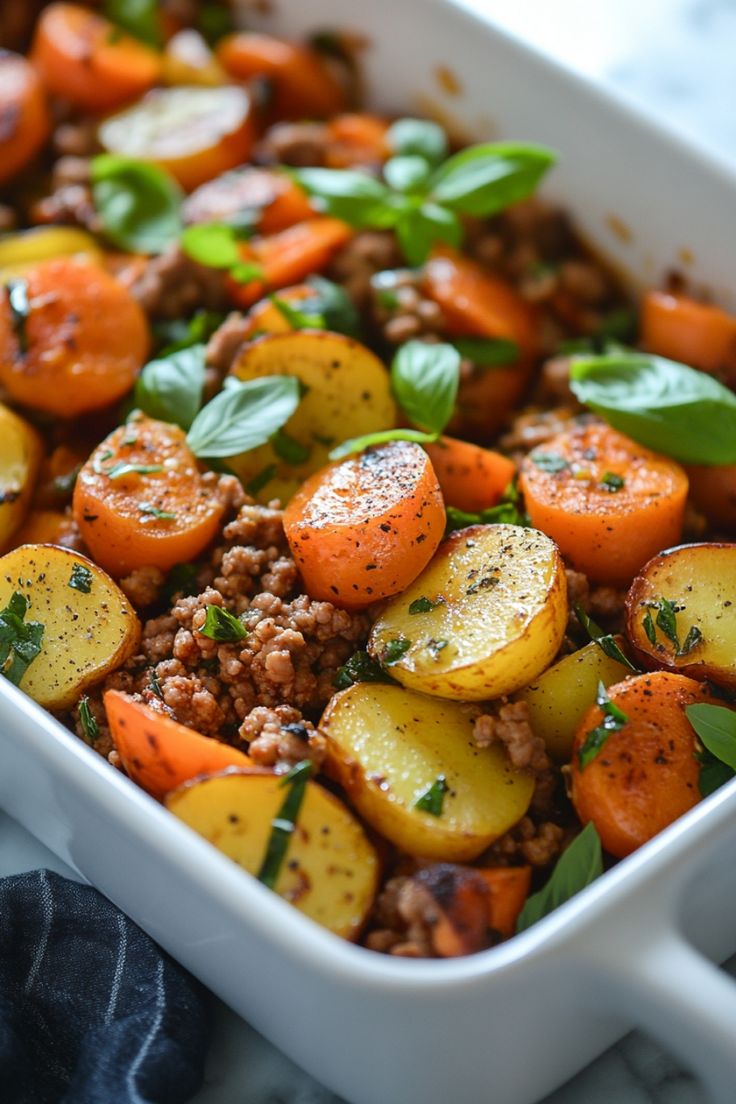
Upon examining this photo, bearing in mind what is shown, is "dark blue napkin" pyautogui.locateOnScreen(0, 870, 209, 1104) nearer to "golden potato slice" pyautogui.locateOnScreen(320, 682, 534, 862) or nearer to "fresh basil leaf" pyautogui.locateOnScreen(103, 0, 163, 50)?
"golden potato slice" pyautogui.locateOnScreen(320, 682, 534, 862)

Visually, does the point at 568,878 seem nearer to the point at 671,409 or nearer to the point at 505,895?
the point at 505,895

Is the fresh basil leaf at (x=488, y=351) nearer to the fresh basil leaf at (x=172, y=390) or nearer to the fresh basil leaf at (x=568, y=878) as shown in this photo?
the fresh basil leaf at (x=172, y=390)

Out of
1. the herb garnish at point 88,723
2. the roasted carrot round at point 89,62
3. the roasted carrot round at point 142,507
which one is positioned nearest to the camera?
the herb garnish at point 88,723

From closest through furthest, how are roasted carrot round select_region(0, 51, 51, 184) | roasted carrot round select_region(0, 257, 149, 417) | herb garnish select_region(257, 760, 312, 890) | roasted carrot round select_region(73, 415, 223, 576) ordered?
herb garnish select_region(257, 760, 312, 890), roasted carrot round select_region(73, 415, 223, 576), roasted carrot round select_region(0, 257, 149, 417), roasted carrot round select_region(0, 51, 51, 184)

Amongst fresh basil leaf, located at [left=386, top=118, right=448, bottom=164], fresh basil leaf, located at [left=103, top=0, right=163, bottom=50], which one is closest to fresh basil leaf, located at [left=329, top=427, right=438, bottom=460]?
fresh basil leaf, located at [left=386, top=118, right=448, bottom=164]

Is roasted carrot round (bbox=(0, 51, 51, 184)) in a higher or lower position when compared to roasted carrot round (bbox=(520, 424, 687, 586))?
lower

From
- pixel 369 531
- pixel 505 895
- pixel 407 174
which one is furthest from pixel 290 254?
pixel 505 895

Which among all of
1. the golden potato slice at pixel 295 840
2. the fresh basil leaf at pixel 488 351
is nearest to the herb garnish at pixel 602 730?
the golden potato slice at pixel 295 840
